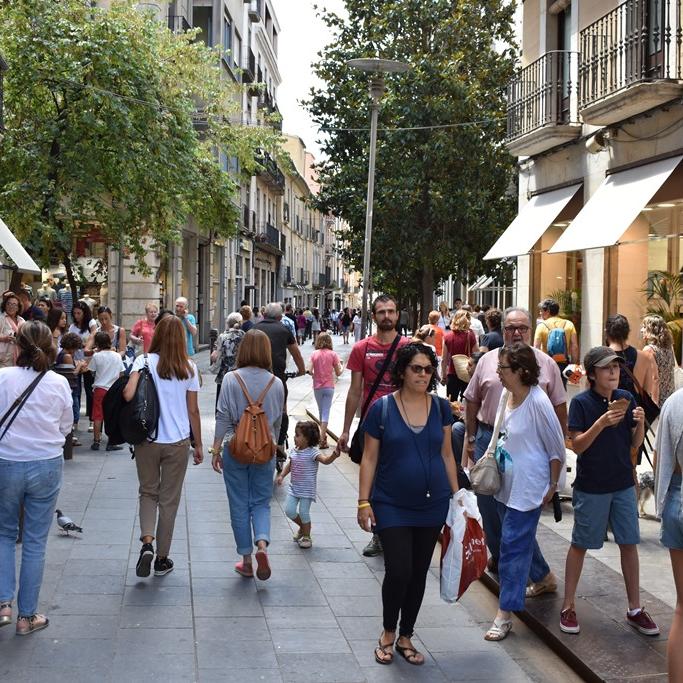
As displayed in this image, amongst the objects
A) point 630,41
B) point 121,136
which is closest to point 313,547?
point 630,41

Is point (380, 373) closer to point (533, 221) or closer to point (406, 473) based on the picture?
point (406, 473)

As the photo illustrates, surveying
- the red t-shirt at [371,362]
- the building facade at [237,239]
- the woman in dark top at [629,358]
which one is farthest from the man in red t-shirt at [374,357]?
the building facade at [237,239]

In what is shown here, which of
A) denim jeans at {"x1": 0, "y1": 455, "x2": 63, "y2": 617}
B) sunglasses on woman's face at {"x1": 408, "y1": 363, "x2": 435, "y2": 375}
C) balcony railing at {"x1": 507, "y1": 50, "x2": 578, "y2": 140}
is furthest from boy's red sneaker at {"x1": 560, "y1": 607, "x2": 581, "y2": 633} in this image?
balcony railing at {"x1": 507, "y1": 50, "x2": 578, "y2": 140}

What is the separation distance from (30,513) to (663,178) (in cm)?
898

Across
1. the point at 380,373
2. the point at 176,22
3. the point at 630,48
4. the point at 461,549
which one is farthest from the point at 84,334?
the point at 176,22

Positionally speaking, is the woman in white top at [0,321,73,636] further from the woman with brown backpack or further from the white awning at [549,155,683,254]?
the white awning at [549,155,683,254]

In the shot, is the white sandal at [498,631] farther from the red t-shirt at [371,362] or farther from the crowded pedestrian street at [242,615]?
the red t-shirt at [371,362]

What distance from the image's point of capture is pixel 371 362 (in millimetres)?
7117

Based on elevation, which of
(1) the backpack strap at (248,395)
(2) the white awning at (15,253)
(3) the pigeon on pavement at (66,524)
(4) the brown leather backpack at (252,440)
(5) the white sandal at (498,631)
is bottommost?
(5) the white sandal at (498,631)

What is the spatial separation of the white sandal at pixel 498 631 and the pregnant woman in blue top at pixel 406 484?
606mm

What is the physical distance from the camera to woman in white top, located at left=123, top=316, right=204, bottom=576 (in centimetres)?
668

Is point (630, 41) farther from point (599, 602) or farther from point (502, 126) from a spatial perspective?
point (502, 126)

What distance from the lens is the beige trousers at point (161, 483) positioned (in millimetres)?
6707

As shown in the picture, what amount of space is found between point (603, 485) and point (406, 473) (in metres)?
1.22
